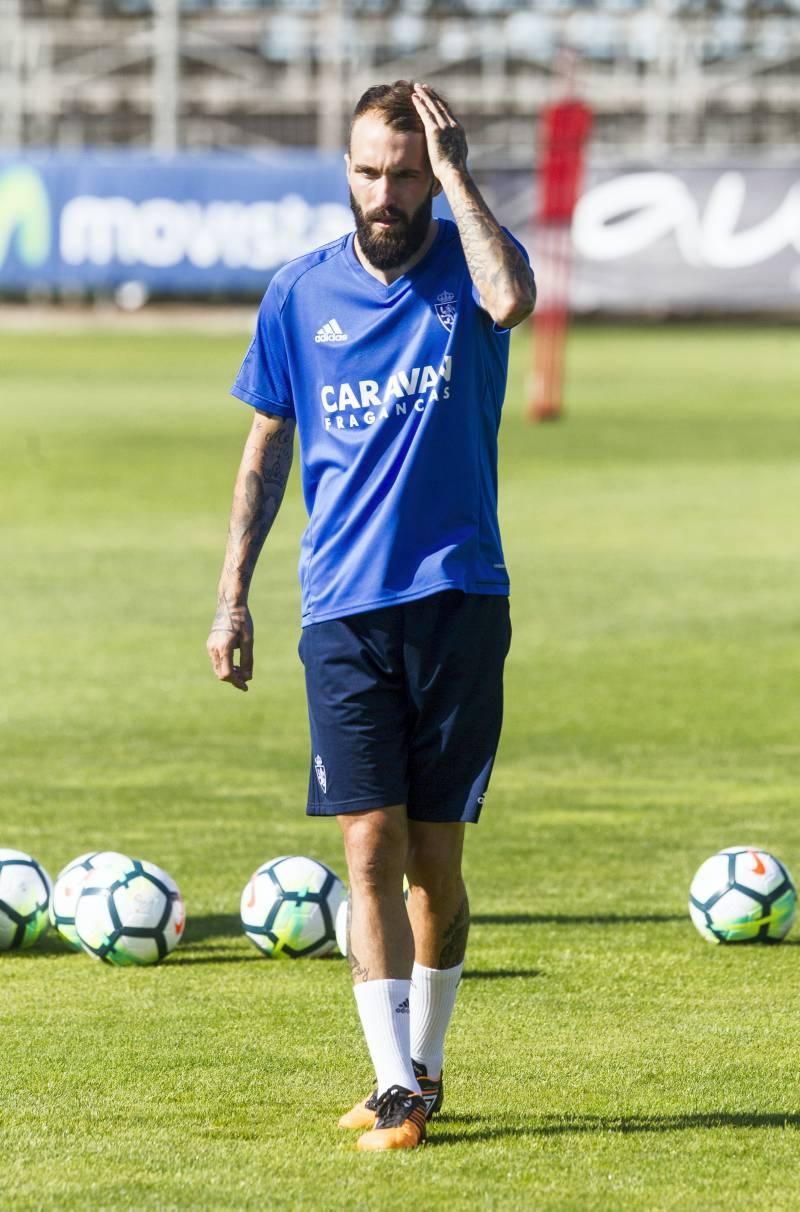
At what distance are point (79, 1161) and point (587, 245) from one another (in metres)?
32.5

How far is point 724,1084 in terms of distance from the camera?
5.64 meters

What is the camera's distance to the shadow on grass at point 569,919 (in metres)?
7.64

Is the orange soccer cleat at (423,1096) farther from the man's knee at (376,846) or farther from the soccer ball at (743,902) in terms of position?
the soccer ball at (743,902)

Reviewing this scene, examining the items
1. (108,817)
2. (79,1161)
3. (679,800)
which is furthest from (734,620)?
(79,1161)

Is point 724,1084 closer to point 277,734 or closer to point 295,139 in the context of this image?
point 277,734

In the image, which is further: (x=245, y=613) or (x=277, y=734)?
(x=277, y=734)

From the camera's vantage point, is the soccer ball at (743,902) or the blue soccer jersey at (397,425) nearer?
the blue soccer jersey at (397,425)

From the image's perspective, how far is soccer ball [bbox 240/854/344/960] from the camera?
711 cm

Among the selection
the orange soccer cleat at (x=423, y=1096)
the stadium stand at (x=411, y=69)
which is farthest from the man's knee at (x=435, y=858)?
the stadium stand at (x=411, y=69)

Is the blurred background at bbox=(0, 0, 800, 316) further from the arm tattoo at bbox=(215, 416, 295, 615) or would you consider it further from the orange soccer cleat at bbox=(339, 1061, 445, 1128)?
the orange soccer cleat at bbox=(339, 1061, 445, 1128)

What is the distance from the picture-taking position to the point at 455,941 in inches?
212

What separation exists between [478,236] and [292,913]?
2827 millimetres

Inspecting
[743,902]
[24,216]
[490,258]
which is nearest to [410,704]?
[490,258]

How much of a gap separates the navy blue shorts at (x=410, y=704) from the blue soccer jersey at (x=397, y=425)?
60 mm
